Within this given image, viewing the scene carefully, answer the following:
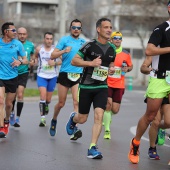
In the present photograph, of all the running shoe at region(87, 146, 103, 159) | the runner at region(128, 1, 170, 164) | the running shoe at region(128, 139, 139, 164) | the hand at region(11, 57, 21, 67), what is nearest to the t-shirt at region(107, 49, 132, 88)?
the hand at region(11, 57, 21, 67)

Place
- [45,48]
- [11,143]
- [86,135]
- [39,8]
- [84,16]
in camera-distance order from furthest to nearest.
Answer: [39,8] < [84,16] < [45,48] < [86,135] < [11,143]

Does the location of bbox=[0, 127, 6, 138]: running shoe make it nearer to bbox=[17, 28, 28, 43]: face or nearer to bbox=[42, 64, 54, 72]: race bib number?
bbox=[42, 64, 54, 72]: race bib number

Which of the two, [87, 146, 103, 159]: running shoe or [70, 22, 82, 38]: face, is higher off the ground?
[70, 22, 82, 38]: face

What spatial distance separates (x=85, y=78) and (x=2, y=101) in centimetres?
229

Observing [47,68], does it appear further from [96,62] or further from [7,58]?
[96,62]

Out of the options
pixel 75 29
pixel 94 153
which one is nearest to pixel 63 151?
pixel 94 153

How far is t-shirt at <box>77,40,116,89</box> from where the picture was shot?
32.1 ft

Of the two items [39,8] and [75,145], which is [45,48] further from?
[39,8]

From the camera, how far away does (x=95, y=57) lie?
9.79 metres

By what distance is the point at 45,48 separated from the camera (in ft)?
48.2

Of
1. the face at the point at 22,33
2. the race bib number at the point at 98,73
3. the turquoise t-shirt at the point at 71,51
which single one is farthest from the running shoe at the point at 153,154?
the face at the point at 22,33

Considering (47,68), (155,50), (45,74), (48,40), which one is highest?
(155,50)

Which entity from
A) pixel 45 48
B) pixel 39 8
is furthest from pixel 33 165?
pixel 39 8

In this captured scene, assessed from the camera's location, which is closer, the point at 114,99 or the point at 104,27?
the point at 104,27
